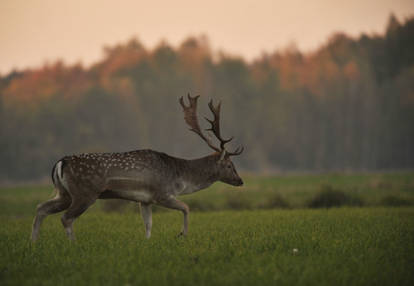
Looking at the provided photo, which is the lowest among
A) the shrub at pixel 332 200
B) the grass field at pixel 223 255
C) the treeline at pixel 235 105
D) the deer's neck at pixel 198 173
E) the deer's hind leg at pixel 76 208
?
the shrub at pixel 332 200

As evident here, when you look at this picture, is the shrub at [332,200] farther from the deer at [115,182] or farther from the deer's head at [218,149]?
the deer at [115,182]

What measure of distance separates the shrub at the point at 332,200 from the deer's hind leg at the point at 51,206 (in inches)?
435

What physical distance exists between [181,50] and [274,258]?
234 feet

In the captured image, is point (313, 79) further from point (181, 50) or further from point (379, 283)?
point (379, 283)

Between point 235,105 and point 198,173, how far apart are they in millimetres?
61346

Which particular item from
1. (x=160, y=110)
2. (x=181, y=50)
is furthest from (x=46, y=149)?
(x=181, y=50)

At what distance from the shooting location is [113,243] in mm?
8367

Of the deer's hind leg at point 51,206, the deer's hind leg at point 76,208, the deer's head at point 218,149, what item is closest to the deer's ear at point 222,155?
the deer's head at point 218,149

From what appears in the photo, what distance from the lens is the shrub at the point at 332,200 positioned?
18.1 meters

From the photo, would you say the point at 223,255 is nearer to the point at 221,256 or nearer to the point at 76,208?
the point at 221,256

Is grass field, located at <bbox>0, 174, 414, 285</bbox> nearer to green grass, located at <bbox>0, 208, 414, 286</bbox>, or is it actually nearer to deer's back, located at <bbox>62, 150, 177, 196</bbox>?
green grass, located at <bbox>0, 208, 414, 286</bbox>

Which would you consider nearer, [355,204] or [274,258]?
[274,258]

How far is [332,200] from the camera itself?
1825 cm

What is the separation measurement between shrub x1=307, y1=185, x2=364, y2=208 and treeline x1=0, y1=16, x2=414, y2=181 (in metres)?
44.0
